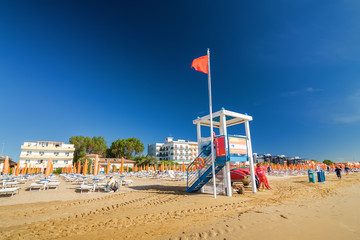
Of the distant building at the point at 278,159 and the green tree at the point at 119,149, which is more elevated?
the green tree at the point at 119,149

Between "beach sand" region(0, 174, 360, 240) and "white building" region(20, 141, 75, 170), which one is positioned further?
"white building" region(20, 141, 75, 170)

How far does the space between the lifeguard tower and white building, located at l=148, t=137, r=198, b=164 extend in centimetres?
6486

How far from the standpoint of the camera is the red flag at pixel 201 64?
10.4m

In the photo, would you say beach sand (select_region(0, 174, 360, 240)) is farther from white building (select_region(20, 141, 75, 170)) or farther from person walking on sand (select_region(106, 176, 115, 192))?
white building (select_region(20, 141, 75, 170))

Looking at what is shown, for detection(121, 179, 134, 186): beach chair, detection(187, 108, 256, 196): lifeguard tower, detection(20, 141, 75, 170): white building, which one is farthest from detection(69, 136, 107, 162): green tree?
detection(187, 108, 256, 196): lifeguard tower

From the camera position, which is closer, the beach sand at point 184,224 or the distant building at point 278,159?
the beach sand at point 184,224

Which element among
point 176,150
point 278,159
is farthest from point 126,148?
point 278,159

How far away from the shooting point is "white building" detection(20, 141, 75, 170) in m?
51.1

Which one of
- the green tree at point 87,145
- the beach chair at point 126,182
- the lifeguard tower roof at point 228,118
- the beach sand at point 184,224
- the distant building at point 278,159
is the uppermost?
the green tree at point 87,145

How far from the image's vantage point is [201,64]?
10430 millimetres

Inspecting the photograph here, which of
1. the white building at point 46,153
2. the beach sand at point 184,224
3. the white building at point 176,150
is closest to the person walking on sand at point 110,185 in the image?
the beach sand at point 184,224

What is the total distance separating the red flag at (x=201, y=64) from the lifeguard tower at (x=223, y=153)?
280 centimetres

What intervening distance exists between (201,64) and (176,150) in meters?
70.2

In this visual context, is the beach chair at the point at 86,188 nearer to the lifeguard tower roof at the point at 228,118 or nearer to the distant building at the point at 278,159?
the lifeguard tower roof at the point at 228,118
